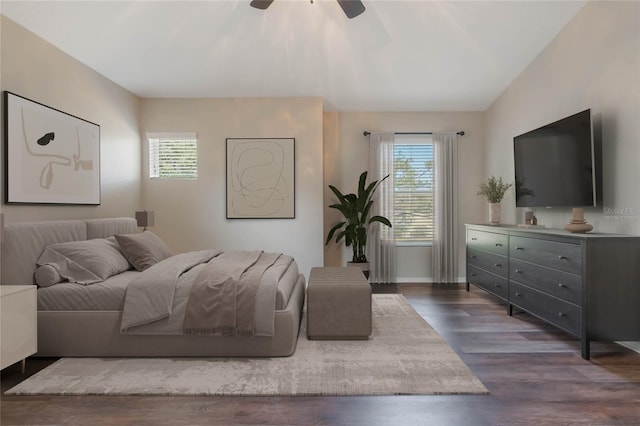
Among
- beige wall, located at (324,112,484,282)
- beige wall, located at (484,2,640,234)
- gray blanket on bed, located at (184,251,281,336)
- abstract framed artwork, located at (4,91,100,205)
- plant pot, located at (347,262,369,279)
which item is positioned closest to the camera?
gray blanket on bed, located at (184,251,281,336)

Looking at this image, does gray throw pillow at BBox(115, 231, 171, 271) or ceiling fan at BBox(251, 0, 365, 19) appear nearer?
ceiling fan at BBox(251, 0, 365, 19)

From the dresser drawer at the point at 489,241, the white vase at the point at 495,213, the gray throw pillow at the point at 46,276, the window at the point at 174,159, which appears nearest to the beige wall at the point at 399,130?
the dresser drawer at the point at 489,241

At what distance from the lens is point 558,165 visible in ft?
12.9

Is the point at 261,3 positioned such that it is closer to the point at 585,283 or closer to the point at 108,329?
the point at 108,329

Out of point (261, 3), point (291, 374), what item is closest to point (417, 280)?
point (291, 374)

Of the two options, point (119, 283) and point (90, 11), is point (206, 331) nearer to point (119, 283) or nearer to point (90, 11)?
point (119, 283)

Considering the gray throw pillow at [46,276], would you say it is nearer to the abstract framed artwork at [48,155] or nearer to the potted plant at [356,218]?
the abstract framed artwork at [48,155]

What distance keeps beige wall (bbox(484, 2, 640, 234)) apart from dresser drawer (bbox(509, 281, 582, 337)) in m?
0.77

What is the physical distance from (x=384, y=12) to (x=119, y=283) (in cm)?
342

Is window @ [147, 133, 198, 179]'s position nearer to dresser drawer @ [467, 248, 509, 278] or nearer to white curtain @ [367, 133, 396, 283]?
white curtain @ [367, 133, 396, 283]

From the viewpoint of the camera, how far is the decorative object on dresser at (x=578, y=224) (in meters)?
3.38

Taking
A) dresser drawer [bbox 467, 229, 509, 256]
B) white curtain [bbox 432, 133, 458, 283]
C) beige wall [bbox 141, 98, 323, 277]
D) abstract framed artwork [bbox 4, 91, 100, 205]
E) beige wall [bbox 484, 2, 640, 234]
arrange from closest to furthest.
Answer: beige wall [bbox 484, 2, 640, 234] < abstract framed artwork [bbox 4, 91, 100, 205] < dresser drawer [bbox 467, 229, 509, 256] < beige wall [bbox 141, 98, 323, 277] < white curtain [bbox 432, 133, 458, 283]

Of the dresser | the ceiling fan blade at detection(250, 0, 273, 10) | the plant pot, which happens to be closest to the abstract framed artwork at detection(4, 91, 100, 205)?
the ceiling fan blade at detection(250, 0, 273, 10)

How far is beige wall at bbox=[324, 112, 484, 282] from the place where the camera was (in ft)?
20.6
